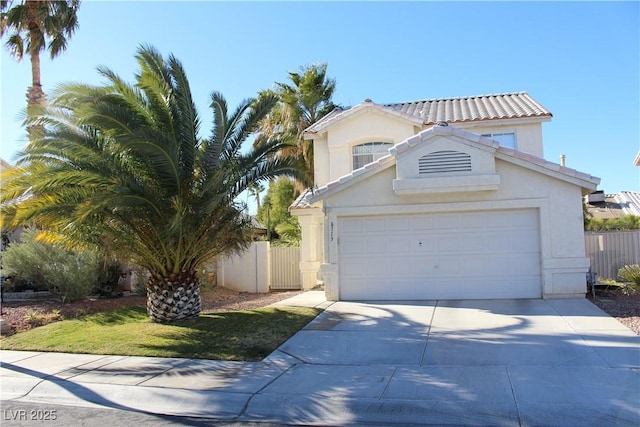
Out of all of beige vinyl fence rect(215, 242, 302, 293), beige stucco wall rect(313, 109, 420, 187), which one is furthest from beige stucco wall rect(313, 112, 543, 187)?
beige vinyl fence rect(215, 242, 302, 293)

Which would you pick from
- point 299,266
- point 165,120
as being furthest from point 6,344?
point 299,266

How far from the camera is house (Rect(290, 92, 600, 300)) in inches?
466

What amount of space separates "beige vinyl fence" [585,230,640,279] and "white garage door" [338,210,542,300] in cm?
495

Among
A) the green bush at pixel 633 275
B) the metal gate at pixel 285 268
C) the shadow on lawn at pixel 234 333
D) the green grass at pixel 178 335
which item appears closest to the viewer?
the shadow on lawn at pixel 234 333

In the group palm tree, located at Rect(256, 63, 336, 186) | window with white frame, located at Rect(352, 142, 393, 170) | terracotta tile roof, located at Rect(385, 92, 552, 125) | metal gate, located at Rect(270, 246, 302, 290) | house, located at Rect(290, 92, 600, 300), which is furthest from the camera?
palm tree, located at Rect(256, 63, 336, 186)

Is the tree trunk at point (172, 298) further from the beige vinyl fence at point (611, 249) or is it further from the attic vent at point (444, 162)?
the beige vinyl fence at point (611, 249)

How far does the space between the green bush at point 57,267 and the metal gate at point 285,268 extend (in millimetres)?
6007

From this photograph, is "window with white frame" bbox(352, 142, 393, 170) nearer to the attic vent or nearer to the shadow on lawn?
the attic vent

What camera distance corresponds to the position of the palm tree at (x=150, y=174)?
31.6 ft

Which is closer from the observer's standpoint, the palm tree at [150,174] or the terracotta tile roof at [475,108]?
the palm tree at [150,174]

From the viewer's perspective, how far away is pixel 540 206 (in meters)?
11.9

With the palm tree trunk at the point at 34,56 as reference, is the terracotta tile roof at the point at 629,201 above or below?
below

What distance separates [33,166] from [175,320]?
425cm

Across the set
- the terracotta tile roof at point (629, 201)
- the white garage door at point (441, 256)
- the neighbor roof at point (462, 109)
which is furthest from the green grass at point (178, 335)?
the terracotta tile roof at point (629, 201)
